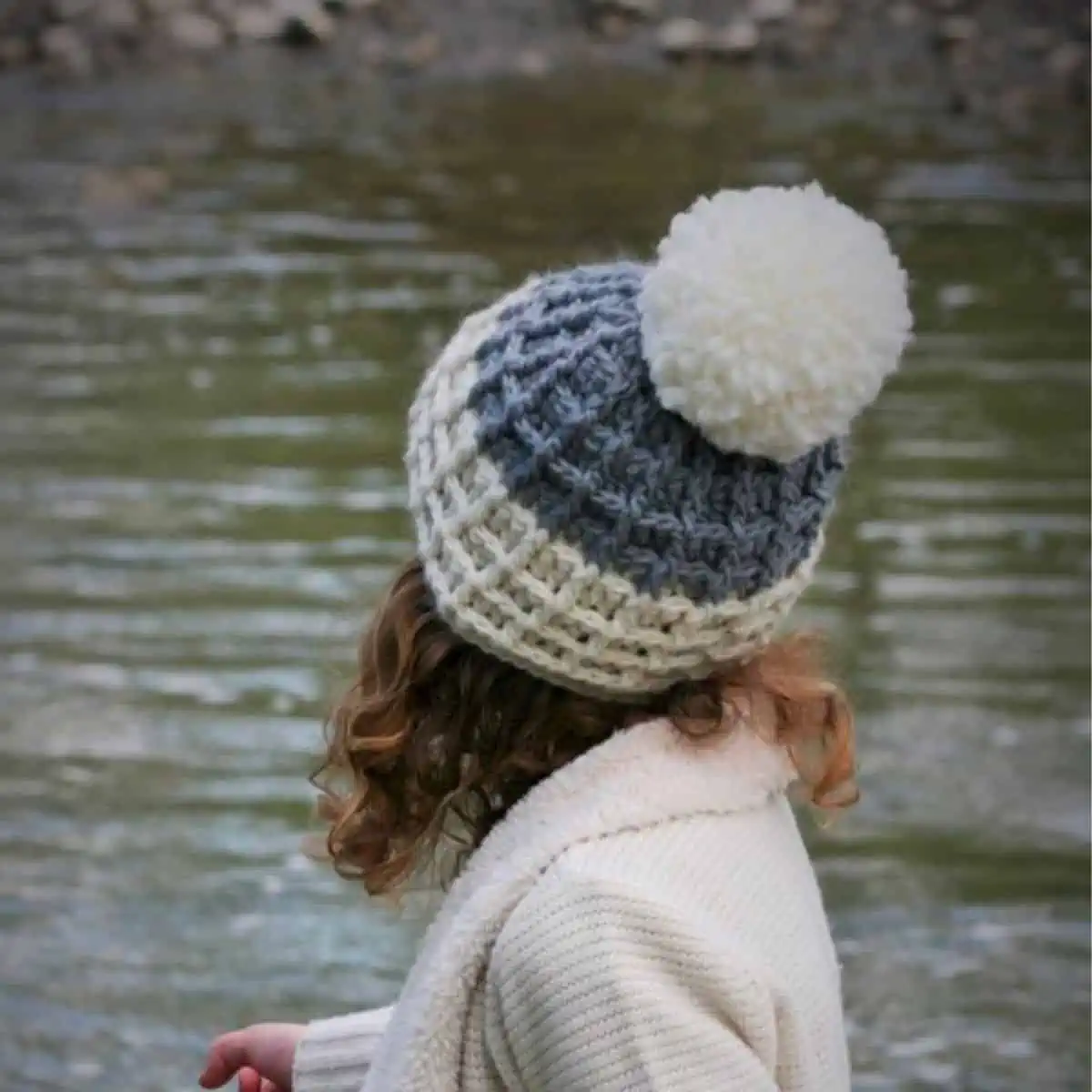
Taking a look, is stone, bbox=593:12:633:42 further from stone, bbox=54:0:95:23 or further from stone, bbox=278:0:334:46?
stone, bbox=54:0:95:23

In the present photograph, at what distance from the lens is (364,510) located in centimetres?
317

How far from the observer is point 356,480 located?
327 centimetres

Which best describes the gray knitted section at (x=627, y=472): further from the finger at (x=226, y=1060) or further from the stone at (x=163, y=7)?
the stone at (x=163, y=7)

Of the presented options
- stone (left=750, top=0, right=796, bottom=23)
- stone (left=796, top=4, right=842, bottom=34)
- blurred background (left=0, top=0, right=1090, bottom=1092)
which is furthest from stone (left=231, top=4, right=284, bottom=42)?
stone (left=796, top=4, right=842, bottom=34)

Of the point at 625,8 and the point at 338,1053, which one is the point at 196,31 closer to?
the point at 625,8

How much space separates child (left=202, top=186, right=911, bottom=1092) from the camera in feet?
3.27

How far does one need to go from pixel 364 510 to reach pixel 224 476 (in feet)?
0.86

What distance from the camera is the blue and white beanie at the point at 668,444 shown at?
3.35ft

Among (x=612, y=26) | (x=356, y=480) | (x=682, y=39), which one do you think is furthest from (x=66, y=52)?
(x=356, y=480)

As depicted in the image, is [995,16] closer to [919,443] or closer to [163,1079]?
[919,443]

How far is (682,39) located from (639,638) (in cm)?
611

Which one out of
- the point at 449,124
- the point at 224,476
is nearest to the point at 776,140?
the point at 449,124

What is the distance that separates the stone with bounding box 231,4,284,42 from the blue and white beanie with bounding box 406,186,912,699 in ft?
20.1

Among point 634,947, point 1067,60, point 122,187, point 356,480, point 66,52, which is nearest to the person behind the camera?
point 634,947
